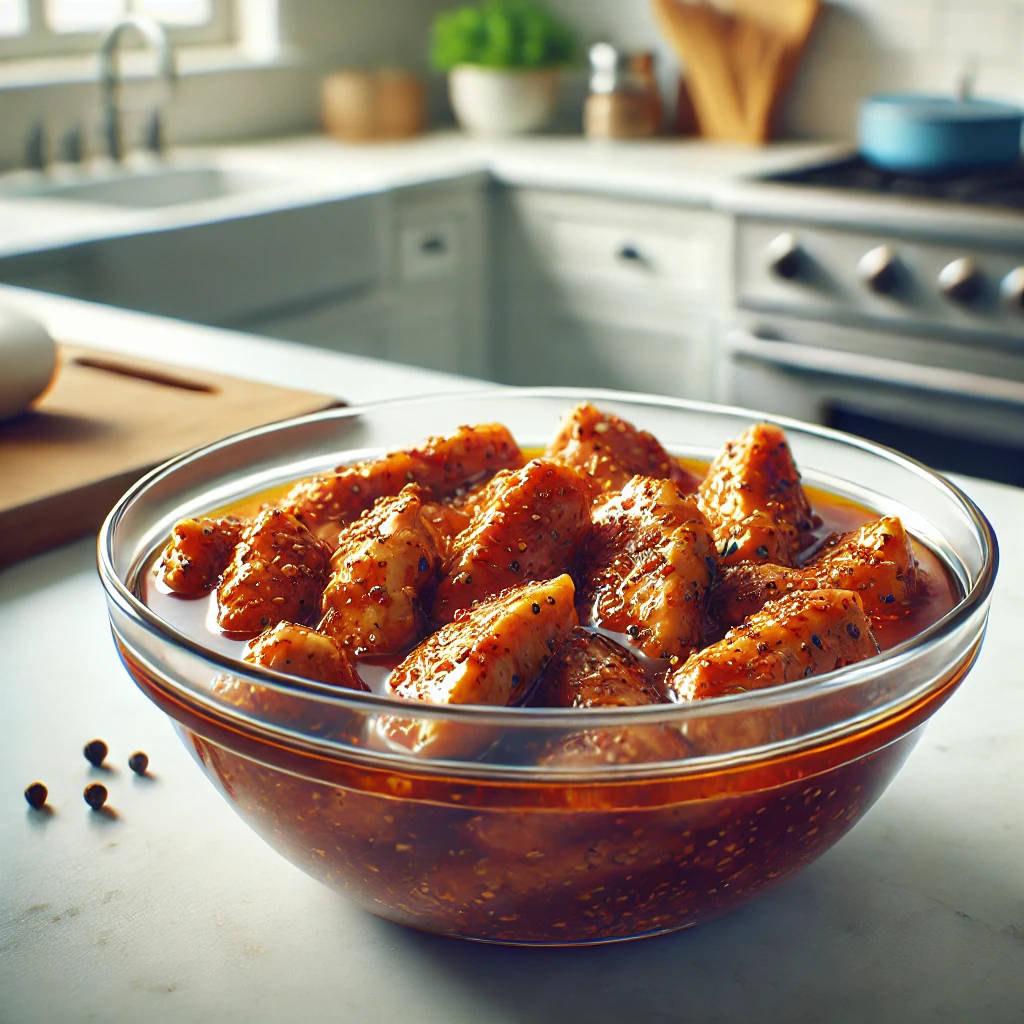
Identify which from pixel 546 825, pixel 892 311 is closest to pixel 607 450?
pixel 546 825

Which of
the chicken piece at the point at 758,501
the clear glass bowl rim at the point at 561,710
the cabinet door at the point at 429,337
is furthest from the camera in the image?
the cabinet door at the point at 429,337

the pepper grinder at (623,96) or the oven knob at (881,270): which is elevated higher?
the pepper grinder at (623,96)

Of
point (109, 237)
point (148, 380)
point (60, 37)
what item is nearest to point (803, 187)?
point (109, 237)

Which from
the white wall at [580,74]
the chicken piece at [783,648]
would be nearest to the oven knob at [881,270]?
the white wall at [580,74]

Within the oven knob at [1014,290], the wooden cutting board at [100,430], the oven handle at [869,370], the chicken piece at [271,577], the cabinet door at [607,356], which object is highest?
the chicken piece at [271,577]

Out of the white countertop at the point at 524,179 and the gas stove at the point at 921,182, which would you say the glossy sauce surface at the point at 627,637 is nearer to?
the white countertop at the point at 524,179

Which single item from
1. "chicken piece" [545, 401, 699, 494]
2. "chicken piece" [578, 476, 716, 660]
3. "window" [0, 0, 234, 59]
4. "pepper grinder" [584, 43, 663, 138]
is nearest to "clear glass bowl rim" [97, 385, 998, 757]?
"chicken piece" [578, 476, 716, 660]

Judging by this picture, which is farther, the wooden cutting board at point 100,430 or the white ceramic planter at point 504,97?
the white ceramic planter at point 504,97
